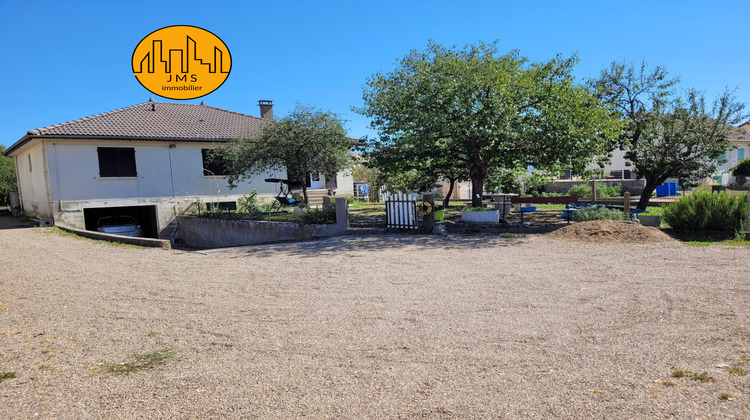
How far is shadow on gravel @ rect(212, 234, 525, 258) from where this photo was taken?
10523 millimetres

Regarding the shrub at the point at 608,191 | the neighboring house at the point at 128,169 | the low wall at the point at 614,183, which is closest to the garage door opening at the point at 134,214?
the neighboring house at the point at 128,169

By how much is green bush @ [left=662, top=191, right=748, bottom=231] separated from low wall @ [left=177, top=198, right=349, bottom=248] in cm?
838

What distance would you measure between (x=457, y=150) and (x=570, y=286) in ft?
26.8

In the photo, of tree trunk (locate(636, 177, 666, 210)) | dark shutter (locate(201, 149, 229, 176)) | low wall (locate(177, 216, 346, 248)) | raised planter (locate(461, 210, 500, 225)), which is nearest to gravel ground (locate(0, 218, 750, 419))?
raised planter (locate(461, 210, 500, 225))

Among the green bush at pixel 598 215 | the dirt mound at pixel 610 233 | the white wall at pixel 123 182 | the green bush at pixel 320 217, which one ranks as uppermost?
the white wall at pixel 123 182

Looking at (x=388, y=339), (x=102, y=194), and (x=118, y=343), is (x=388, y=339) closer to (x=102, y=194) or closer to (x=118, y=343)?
(x=118, y=343)

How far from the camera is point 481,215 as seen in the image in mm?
12891

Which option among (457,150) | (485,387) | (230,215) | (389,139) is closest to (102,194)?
(230,215)

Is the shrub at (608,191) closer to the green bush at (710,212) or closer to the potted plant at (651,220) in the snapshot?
the potted plant at (651,220)

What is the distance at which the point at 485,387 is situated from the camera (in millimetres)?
3508

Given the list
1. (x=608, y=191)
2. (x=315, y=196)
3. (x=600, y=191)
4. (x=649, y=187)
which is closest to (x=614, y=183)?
(x=608, y=191)

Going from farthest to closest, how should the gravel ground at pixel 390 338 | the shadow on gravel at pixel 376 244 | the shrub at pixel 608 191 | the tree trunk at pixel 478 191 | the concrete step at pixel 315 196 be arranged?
the shrub at pixel 608 191, the concrete step at pixel 315 196, the tree trunk at pixel 478 191, the shadow on gravel at pixel 376 244, the gravel ground at pixel 390 338

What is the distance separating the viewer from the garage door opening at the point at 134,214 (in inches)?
771

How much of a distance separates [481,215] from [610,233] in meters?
3.35
